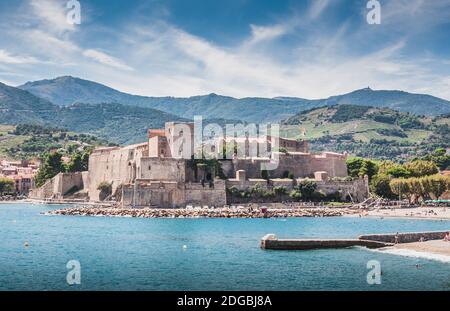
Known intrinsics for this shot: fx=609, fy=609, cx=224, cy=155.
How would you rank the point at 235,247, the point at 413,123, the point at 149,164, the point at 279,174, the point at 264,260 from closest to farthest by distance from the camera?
1. the point at 264,260
2. the point at 235,247
3. the point at 149,164
4. the point at 279,174
5. the point at 413,123

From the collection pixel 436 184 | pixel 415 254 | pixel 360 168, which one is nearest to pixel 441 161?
pixel 360 168

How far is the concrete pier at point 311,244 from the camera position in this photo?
2577cm

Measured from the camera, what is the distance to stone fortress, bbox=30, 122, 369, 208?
48.3 metres

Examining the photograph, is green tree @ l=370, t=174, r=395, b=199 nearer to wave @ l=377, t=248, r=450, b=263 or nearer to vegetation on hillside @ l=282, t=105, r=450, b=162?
wave @ l=377, t=248, r=450, b=263

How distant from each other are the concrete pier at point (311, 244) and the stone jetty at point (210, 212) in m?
18.3

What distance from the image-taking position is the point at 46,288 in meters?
17.8

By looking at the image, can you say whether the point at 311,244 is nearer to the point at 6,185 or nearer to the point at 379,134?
the point at 6,185

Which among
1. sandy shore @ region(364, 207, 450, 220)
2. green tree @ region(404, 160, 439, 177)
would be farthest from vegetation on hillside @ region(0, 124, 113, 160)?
sandy shore @ region(364, 207, 450, 220)

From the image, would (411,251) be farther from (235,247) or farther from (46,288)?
(46,288)

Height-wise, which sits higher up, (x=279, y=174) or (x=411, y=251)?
(x=279, y=174)

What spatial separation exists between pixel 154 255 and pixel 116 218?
1908 centimetres

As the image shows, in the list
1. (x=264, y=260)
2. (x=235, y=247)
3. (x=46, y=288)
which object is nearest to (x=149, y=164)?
(x=235, y=247)

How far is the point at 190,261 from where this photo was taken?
76.3 feet

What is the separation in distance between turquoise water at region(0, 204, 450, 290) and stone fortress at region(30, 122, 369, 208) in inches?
432
